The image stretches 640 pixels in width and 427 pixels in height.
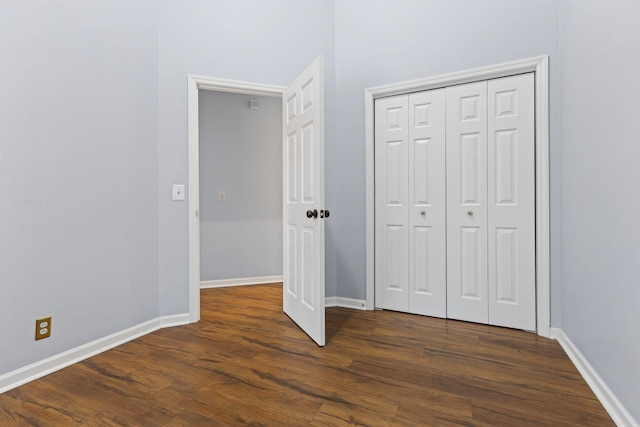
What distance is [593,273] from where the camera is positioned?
179 cm

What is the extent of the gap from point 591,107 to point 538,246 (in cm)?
102

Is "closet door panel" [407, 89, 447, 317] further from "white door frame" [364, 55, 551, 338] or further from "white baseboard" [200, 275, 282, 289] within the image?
"white baseboard" [200, 275, 282, 289]

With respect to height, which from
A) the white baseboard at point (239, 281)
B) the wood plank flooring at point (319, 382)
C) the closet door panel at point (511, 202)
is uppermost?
the closet door panel at point (511, 202)

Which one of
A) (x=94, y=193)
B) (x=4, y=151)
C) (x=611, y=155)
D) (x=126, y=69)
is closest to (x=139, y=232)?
(x=94, y=193)

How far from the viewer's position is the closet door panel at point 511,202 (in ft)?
8.07

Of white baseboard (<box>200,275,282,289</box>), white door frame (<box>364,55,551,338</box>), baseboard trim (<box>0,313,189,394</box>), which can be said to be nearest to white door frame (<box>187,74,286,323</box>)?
baseboard trim (<box>0,313,189,394</box>)

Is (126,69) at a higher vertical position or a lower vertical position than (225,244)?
higher

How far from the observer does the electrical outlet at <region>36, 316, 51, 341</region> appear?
185cm

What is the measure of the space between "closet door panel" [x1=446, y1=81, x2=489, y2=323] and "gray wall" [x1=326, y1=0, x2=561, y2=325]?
12.4 inches

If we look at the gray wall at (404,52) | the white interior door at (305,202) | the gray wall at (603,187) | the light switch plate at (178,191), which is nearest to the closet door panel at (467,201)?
the gray wall at (404,52)

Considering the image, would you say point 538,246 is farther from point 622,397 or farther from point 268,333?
point 268,333

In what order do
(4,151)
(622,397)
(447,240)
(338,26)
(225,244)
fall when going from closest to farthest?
(622,397) → (4,151) → (447,240) → (338,26) → (225,244)

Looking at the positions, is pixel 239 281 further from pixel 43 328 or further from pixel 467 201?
pixel 467 201

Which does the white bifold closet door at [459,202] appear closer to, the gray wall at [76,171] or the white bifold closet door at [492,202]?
the white bifold closet door at [492,202]
